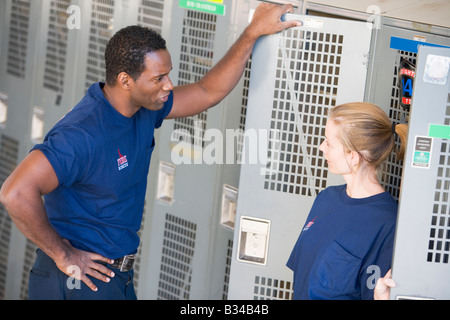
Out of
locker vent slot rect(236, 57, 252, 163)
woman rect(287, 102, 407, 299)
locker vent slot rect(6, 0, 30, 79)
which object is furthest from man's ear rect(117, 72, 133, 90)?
locker vent slot rect(6, 0, 30, 79)

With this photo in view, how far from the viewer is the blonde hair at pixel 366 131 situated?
2439mm

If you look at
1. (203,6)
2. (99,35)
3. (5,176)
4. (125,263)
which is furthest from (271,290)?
(5,176)

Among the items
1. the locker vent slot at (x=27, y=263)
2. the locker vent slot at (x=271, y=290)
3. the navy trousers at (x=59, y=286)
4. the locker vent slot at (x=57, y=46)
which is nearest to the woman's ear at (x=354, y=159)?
the locker vent slot at (x=271, y=290)

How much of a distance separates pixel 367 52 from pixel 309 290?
3.24ft

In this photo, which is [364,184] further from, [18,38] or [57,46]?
[18,38]

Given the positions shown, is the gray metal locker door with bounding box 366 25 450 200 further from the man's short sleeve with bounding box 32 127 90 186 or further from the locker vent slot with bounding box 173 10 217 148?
the man's short sleeve with bounding box 32 127 90 186

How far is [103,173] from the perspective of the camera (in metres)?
2.70

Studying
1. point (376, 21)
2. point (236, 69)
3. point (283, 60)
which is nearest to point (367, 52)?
point (376, 21)

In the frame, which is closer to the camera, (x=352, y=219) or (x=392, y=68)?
(x=352, y=219)

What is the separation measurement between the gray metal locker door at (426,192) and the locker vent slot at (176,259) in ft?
4.95

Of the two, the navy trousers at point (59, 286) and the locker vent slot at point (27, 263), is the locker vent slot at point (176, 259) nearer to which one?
the navy trousers at point (59, 286)

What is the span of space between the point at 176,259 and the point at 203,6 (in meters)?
1.30

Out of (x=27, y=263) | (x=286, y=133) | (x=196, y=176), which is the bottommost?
(x=27, y=263)
